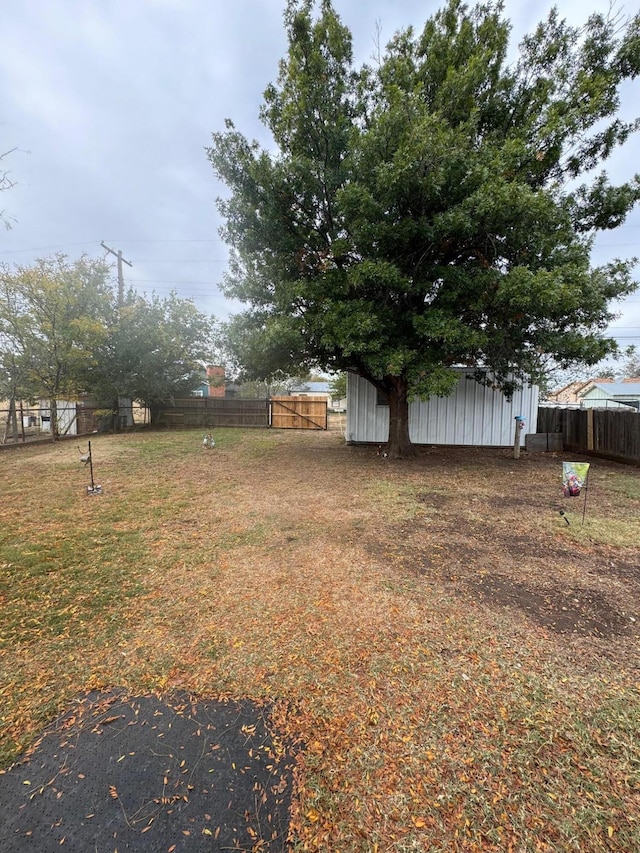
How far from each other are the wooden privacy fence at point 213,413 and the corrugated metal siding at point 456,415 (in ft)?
20.3

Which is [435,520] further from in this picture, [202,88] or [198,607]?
[202,88]

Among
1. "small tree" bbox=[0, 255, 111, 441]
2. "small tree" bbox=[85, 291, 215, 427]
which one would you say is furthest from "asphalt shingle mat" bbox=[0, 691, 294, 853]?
"small tree" bbox=[85, 291, 215, 427]

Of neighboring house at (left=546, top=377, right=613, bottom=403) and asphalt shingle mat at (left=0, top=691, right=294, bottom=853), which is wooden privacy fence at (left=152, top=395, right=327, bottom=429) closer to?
asphalt shingle mat at (left=0, top=691, right=294, bottom=853)

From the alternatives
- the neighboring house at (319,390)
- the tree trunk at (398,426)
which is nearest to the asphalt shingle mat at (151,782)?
the tree trunk at (398,426)

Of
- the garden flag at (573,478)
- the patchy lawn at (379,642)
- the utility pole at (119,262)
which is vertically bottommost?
the patchy lawn at (379,642)

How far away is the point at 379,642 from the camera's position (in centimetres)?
212

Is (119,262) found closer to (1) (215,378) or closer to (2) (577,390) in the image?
(1) (215,378)

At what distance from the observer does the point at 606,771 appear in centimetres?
139

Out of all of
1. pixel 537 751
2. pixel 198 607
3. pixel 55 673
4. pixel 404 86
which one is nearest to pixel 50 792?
pixel 55 673

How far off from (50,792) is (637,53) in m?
11.0

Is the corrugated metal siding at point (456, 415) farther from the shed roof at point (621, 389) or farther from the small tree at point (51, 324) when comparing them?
the shed roof at point (621, 389)

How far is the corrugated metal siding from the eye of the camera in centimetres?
964

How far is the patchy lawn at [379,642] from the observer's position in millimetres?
1297

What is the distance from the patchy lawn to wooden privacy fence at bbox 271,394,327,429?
10.5 metres
